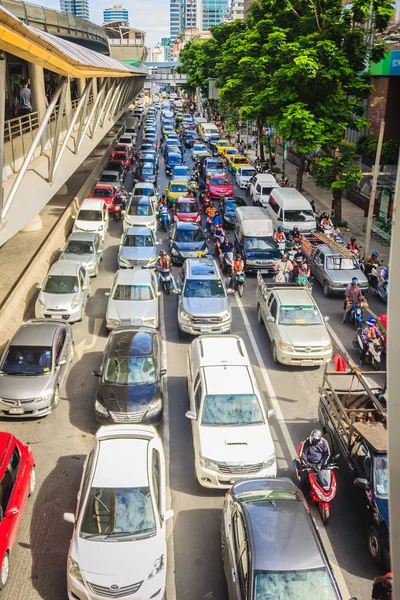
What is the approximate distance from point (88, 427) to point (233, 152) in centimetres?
3854

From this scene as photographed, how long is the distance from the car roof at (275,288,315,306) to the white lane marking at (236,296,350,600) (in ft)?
5.07

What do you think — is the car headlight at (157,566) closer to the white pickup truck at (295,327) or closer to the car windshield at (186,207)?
the white pickup truck at (295,327)

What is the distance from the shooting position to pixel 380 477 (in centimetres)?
865

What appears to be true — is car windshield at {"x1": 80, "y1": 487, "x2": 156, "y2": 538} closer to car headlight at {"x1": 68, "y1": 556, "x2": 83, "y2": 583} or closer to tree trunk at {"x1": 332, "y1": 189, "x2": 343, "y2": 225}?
car headlight at {"x1": 68, "y1": 556, "x2": 83, "y2": 583}

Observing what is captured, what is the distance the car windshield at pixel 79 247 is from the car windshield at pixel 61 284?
346 centimetres

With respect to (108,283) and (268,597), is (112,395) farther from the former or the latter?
(108,283)

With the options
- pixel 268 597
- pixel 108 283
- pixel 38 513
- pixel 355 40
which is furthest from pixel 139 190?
pixel 268 597

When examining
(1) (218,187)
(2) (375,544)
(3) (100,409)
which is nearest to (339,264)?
(3) (100,409)

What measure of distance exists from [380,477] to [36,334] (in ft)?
26.8

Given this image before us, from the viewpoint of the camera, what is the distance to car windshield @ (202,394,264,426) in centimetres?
1026

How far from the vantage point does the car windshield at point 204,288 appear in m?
16.2

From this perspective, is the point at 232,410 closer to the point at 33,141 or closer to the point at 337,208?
Result: the point at 33,141

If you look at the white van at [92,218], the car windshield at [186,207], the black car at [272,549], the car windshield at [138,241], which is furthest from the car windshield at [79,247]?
the black car at [272,549]

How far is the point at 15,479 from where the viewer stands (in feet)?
28.4
